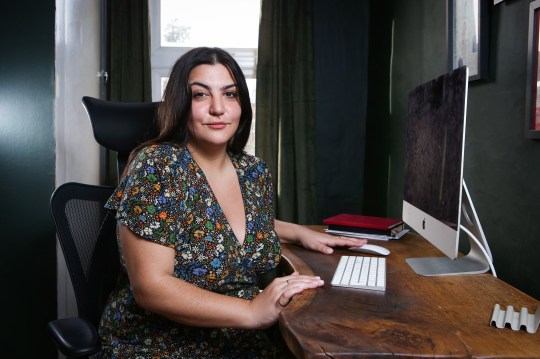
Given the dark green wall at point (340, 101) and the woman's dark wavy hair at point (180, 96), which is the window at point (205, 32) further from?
the woman's dark wavy hair at point (180, 96)

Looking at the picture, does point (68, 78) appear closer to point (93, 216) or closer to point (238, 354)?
point (93, 216)

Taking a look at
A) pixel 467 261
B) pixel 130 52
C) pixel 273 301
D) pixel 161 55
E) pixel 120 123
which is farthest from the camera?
pixel 161 55

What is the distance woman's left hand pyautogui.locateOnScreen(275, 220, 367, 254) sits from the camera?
5.48 ft

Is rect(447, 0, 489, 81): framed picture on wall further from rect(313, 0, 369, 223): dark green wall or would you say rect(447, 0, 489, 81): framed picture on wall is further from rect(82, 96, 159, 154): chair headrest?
rect(313, 0, 369, 223): dark green wall

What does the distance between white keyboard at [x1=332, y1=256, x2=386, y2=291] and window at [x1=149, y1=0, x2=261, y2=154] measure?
180cm

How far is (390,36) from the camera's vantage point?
281 centimetres

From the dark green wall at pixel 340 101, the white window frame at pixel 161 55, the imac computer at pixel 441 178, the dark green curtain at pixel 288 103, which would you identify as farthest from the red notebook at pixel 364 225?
the white window frame at pixel 161 55

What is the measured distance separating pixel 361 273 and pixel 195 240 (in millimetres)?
436

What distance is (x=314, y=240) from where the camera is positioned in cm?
170

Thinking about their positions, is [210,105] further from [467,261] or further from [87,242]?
[467,261]

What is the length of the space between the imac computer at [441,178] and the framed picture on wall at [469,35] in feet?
0.76

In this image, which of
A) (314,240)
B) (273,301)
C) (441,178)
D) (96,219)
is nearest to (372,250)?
(314,240)

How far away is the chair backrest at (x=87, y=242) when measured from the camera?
1.41 m

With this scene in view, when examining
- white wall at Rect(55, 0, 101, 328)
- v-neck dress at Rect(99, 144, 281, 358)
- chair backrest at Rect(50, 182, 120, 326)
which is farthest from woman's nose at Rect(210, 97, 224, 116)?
white wall at Rect(55, 0, 101, 328)
